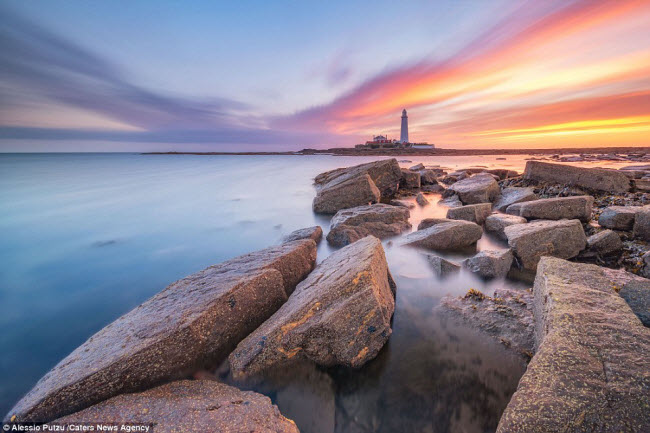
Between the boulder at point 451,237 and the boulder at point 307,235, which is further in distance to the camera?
the boulder at point 307,235

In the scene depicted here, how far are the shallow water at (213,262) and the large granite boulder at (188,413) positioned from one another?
0.60 m

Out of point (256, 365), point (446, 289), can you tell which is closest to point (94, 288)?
point (256, 365)

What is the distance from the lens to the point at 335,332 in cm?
257

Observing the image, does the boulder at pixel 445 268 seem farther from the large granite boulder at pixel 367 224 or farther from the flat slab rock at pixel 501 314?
the large granite boulder at pixel 367 224

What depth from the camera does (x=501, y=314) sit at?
10.6 feet

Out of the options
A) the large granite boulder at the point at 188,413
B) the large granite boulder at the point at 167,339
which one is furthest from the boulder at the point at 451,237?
the large granite boulder at the point at 188,413

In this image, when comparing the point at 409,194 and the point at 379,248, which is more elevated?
the point at 379,248

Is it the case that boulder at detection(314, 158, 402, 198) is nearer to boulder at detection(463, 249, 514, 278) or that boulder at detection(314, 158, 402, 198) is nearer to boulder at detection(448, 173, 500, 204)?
boulder at detection(448, 173, 500, 204)

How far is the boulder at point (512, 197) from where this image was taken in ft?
25.5

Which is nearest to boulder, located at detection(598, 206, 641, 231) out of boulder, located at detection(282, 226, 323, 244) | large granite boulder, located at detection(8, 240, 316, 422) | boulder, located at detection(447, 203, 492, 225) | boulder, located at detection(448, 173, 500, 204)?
boulder, located at detection(447, 203, 492, 225)

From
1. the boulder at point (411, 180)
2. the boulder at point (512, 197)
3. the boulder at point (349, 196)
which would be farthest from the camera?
the boulder at point (411, 180)

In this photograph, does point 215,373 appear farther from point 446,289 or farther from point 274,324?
point 446,289

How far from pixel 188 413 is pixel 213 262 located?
4490 mm

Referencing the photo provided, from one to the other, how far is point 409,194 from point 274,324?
1194cm
